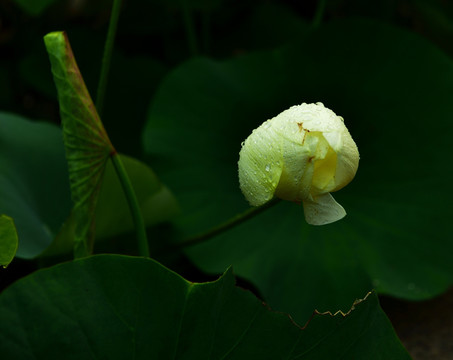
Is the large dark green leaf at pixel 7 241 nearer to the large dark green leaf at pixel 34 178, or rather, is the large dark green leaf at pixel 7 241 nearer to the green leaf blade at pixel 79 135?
the green leaf blade at pixel 79 135

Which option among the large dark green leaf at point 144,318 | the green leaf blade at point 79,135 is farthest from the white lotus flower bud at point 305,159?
the green leaf blade at point 79,135

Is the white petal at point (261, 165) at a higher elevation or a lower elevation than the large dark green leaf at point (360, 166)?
higher

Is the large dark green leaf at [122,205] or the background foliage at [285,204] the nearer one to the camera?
the large dark green leaf at [122,205]

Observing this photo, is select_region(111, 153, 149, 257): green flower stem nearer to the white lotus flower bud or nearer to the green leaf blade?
the green leaf blade

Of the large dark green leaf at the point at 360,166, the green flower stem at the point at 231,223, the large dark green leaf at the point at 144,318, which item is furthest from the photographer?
the large dark green leaf at the point at 360,166

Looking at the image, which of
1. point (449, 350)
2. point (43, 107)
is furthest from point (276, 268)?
point (43, 107)

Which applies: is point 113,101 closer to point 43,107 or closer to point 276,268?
point 43,107

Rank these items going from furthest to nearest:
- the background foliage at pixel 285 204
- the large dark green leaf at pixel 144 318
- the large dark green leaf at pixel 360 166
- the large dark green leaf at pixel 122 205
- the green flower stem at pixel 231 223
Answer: the large dark green leaf at pixel 360 166
the background foliage at pixel 285 204
the large dark green leaf at pixel 122 205
the green flower stem at pixel 231 223
the large dark green leaf at pixel 144 318

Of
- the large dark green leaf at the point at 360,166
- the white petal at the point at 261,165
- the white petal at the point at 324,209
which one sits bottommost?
the large dark green leaf at the point at 360,166
